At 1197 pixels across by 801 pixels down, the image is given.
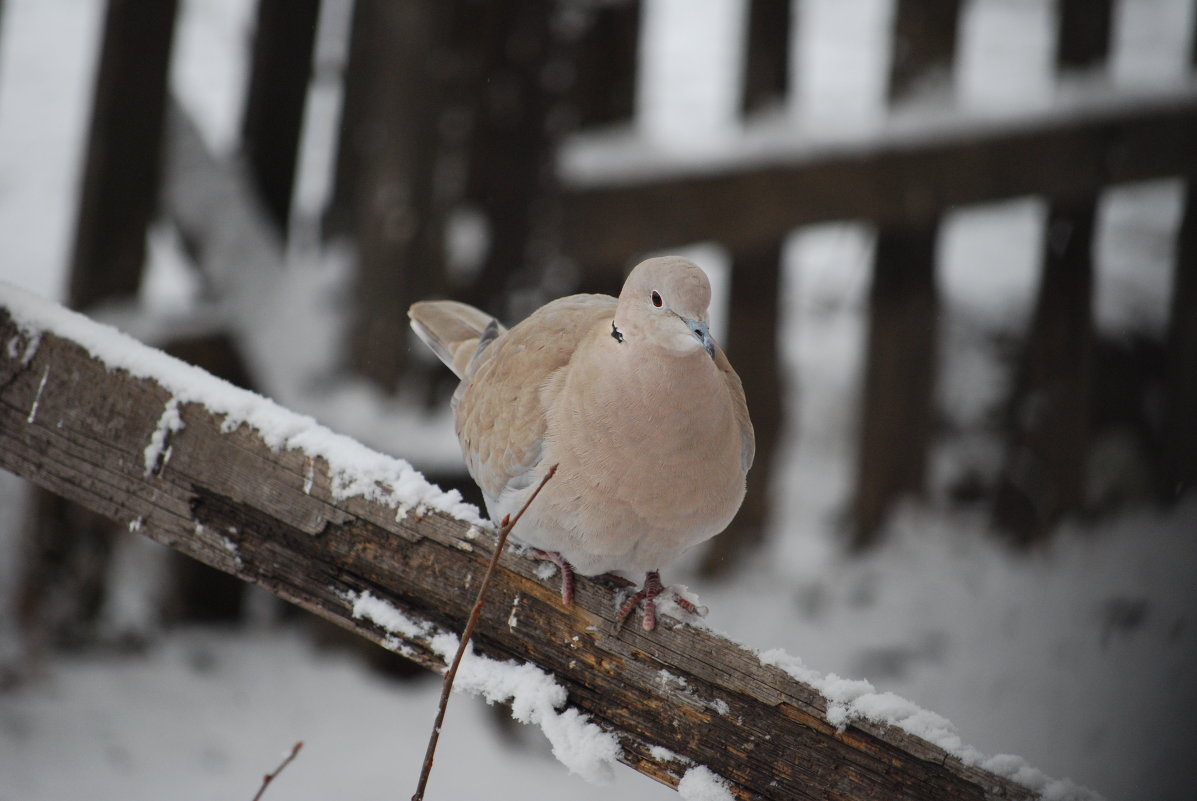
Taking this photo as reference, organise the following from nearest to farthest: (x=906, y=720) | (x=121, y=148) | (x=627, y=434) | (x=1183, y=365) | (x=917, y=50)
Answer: (x=906, y=720) → (x=627, y=434) → (x=121, y=148) → (x=917, y=50) → (x=1183, y=365)

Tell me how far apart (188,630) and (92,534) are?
0.38m

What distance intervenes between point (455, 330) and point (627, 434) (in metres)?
0.61

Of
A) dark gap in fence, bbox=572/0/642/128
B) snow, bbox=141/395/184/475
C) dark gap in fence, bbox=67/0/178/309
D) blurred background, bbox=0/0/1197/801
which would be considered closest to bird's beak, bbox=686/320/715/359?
snow, bbox=141/395/184/475

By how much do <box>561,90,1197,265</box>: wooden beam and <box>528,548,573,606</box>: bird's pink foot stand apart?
5.13 ft

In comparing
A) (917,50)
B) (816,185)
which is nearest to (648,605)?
(816,185)

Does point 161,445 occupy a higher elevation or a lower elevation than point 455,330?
lower

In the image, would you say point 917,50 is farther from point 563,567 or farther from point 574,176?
point 563,567

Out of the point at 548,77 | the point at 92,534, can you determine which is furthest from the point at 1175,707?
the point at 92,534

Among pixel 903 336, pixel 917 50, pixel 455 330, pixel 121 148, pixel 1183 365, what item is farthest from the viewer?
pixel 1183 365

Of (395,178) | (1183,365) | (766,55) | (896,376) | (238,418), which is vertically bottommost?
(238,418)

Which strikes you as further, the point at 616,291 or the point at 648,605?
the point at 616,291

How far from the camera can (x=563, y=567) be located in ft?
4.50

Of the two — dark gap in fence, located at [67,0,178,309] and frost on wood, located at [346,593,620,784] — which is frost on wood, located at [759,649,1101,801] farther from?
dark gap in fence, located at [67,0,178,309]

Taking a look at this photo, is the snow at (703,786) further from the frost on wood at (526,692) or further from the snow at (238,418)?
the snow at (238,418)
